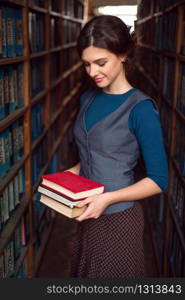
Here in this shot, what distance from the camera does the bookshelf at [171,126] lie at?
200cm

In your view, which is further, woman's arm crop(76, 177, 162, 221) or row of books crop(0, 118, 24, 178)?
row of books crop(0, 118, 24, 178)

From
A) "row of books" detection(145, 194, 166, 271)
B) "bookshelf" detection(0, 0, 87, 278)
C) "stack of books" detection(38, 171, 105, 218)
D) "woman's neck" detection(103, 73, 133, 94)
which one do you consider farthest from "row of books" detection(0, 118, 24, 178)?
"row of books" detection(145, 194, 166, 271)

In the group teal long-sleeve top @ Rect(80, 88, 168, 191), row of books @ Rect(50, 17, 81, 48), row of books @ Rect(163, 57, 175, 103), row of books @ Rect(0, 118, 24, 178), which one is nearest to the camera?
teal long-sleeve top @ Rect(80, 88, 168, 191)

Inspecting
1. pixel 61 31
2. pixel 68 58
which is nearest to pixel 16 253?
pixel 61 31

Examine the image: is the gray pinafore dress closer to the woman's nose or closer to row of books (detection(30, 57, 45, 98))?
the woman's nose

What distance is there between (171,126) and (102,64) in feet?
3.54

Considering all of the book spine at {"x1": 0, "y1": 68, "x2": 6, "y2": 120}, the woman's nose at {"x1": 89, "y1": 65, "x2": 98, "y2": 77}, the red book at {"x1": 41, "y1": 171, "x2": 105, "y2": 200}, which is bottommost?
the red book at {"x1": 41, "y1": 171, "x2": 105, "y2": 200}

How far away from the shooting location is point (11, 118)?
1.88 m

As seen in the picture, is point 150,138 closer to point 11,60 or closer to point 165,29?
point 11,60

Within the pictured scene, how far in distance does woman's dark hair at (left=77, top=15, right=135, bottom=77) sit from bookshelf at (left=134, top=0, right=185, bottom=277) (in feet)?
Answer: 0.53

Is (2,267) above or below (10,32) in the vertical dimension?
below

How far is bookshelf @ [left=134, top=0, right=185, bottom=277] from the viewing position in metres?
2.00

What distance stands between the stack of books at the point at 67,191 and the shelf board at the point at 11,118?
56 cm

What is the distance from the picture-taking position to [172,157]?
2213 mm
